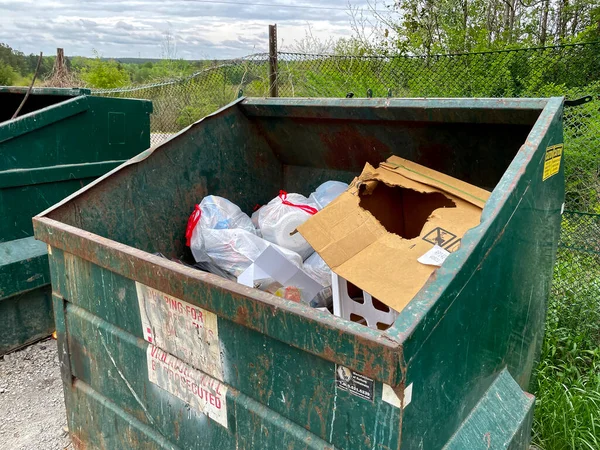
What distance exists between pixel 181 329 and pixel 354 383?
0.59 m

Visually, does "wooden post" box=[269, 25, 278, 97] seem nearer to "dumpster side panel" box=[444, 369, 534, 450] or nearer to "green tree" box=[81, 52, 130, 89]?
"dumpster side panel" box=[444, 369, 534, 450]

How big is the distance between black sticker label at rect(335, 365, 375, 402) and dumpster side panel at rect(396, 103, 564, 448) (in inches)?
3.3

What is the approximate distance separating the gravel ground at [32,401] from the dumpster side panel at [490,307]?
1.79m

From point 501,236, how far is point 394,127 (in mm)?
1174

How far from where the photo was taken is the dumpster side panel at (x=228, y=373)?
1.14m

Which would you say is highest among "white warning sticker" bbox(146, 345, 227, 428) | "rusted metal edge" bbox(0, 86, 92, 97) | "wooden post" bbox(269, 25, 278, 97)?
"wooden post" bbox(269, 25, 278, 97)

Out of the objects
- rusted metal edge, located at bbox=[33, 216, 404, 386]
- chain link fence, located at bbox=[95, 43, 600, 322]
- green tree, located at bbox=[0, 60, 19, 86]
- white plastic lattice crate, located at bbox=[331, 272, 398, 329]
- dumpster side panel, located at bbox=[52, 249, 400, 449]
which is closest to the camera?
rusted metal edge, located at bbox=[33, 216, 404, 386]

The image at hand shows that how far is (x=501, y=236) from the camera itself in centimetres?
135

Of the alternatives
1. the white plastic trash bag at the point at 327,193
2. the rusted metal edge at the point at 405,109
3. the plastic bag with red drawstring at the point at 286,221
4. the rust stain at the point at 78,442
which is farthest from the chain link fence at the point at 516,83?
the rust stain at the point at 78,442

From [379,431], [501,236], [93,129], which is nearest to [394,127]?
[501,236]

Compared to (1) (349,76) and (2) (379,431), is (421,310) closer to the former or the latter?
(2) (379,431)

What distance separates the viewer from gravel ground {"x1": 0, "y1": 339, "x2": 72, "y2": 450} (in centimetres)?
233

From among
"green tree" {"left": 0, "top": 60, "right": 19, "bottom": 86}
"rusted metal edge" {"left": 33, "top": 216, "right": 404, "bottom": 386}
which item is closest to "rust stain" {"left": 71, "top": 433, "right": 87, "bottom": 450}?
"rusted metal edge" {"left": 33, "top": 216, "right": 404, "bottom": 386}

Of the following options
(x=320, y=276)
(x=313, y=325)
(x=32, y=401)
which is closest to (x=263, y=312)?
(x=313, y=325)
